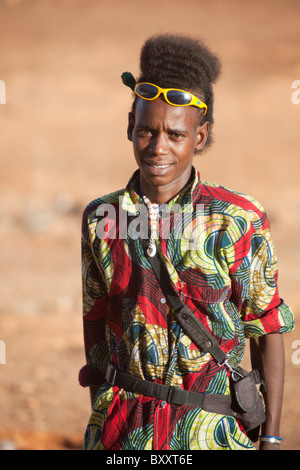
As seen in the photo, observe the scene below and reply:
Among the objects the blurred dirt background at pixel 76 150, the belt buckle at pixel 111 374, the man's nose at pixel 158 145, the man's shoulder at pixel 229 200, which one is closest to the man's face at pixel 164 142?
the man's nose at pixel 158 145

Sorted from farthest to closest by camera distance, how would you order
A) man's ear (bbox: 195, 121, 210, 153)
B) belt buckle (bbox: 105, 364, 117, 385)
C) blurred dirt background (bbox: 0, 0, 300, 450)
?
blurred dirt background (bbox: 0, 0, 300, 450)
man's ear (bbox: 195, 121, 210, 153)
belt buckle (bbox: 105, 364, 117, 385)

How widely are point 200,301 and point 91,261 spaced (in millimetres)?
442

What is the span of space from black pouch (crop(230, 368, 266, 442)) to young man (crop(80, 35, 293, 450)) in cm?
3

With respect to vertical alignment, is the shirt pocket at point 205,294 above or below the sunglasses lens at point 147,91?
below

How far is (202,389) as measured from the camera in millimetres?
2016

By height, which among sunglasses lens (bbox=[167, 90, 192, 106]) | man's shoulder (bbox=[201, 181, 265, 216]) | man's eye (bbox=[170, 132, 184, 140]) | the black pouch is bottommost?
the black pouch

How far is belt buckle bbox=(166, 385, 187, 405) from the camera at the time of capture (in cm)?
198

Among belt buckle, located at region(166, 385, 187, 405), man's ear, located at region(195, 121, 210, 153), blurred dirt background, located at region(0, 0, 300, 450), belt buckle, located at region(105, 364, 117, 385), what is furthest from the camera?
blurred dirt background, located at region(0, 0, 300, 450)

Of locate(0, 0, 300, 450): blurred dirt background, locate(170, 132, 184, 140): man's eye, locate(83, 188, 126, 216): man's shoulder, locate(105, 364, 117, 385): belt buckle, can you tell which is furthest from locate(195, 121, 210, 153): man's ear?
locate(0, 0, 300, 450): blurred dirt background

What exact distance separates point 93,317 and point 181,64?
0.94 metres

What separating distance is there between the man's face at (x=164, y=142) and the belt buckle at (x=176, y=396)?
63cm

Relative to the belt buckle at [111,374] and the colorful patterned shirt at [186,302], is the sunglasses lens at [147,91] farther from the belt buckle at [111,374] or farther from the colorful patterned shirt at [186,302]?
the belt buckle at [111,374]

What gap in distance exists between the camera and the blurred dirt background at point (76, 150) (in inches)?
251

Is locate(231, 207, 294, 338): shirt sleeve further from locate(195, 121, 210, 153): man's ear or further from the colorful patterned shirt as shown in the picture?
locate(195, 121, 210, 153): man's ear
